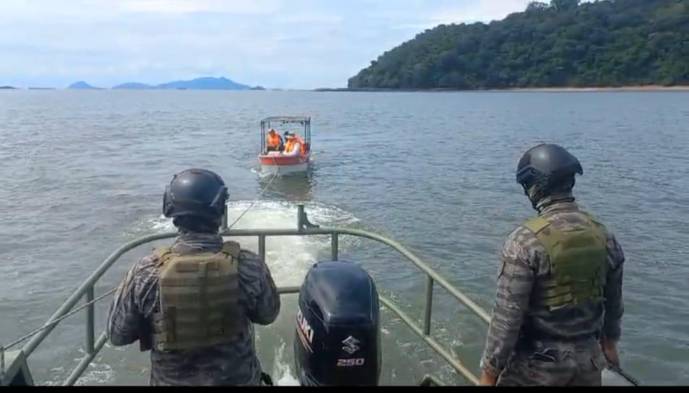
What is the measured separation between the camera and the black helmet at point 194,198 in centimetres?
297

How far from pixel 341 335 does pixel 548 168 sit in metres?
1.35

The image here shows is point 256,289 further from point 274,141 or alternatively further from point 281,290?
point 274,141

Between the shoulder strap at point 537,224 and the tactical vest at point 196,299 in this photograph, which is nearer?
the tactical vest at point 196,299

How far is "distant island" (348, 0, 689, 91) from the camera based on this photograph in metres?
119

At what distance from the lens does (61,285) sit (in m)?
13.1

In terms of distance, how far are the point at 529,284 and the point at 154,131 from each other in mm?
53107

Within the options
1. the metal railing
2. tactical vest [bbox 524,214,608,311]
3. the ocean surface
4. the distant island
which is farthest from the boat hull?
the distant island

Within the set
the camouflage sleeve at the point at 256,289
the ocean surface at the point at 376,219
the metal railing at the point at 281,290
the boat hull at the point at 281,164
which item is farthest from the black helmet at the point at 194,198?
the boat hull at the point at 281,164

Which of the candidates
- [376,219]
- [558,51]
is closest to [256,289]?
[376,219]

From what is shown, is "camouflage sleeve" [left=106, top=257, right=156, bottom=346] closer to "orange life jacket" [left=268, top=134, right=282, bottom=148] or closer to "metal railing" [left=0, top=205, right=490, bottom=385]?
"metal railing" [left=0, top=205, right=490, bottom=385]

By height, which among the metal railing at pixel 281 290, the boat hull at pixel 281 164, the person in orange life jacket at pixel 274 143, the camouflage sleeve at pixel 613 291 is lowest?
the boat hull at pixel 281 164

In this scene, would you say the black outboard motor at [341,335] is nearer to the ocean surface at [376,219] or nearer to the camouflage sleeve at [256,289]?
the camouflage sleeve at [256,289]

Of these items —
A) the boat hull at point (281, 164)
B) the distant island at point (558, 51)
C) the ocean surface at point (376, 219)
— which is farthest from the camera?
the distant island at point (558, 51)
